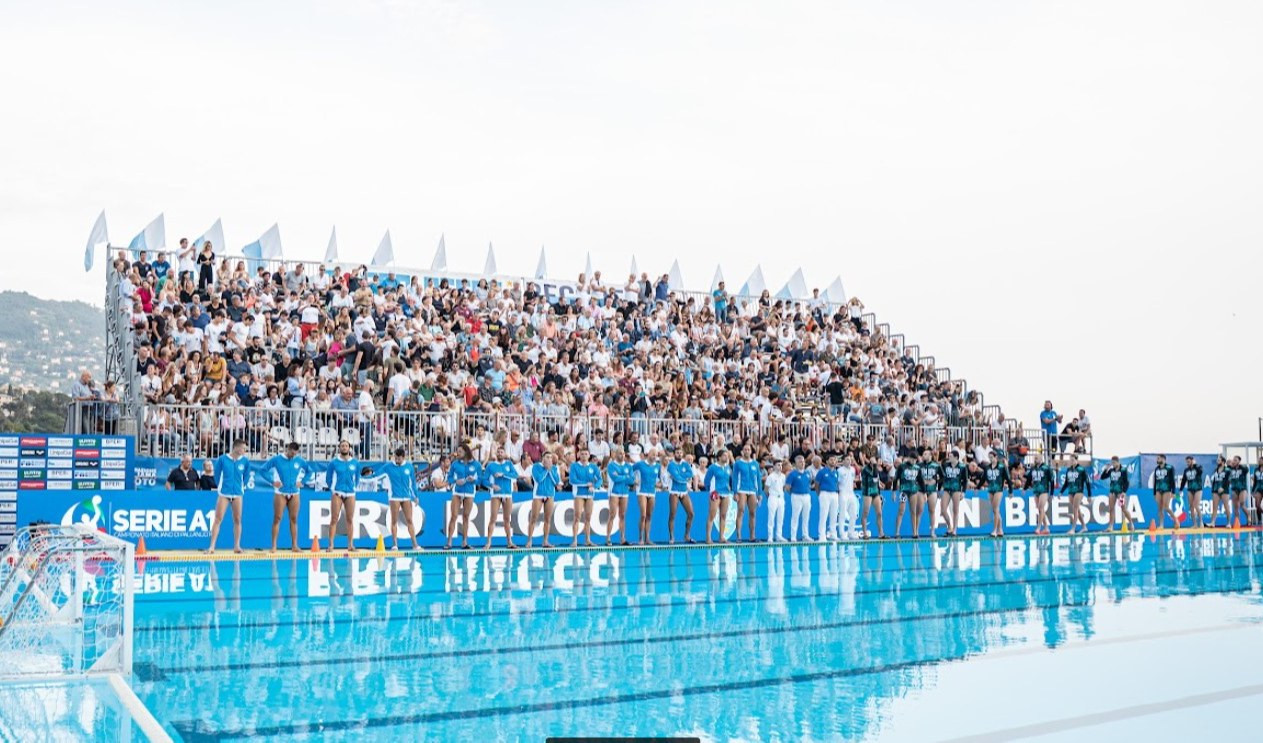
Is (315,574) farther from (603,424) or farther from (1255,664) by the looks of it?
(1255,664)

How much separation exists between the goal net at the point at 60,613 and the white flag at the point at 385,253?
66.4 ft

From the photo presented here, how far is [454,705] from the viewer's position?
652cm

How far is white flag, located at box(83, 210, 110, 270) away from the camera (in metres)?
25.1

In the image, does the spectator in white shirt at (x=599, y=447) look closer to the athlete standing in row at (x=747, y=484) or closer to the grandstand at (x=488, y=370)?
the grandstand at (x=488, y=370)

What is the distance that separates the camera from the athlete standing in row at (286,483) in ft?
53.5

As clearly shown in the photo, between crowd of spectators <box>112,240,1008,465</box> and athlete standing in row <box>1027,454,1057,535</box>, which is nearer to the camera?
crowd of spectators <box>112,240,1008,465</box>

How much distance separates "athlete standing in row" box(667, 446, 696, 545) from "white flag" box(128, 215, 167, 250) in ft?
42.8

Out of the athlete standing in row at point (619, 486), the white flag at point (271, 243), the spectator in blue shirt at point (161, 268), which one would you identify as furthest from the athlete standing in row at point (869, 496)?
the white flag at point (271, 243)

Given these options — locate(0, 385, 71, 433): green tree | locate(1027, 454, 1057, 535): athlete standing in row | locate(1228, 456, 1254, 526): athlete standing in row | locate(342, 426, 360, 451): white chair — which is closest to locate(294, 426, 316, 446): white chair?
locate(342, 426, 360, 451): white chair

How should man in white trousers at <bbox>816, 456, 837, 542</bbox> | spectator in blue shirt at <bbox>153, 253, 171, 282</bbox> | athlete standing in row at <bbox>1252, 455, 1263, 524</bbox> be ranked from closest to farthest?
man in white trousers at <bbox>816, 456, 837, 542</bbox> → spectator in blue shirt at <bbox>153, 253, 171, 282</bbox> → athlete standing in row at <bbox>1252, 455, 1263, 524</bbox>

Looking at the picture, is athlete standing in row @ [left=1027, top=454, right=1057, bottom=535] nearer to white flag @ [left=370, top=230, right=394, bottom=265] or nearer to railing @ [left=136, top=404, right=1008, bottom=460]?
railing @ [left=136, top=404, right=1008, bottom=460]

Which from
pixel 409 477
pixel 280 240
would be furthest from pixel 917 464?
pixel 280 240

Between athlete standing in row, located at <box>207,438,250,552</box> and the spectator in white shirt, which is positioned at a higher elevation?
the spectator in white shirt

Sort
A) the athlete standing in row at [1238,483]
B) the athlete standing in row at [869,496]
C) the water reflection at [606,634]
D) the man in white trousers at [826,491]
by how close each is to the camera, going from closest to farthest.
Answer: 1. the water reflection at [606,634]
2. the man in white trousers at [826,491]
3. the athlete standing in row at [869,496]
4. the athlete standing in row at [1238,483]
